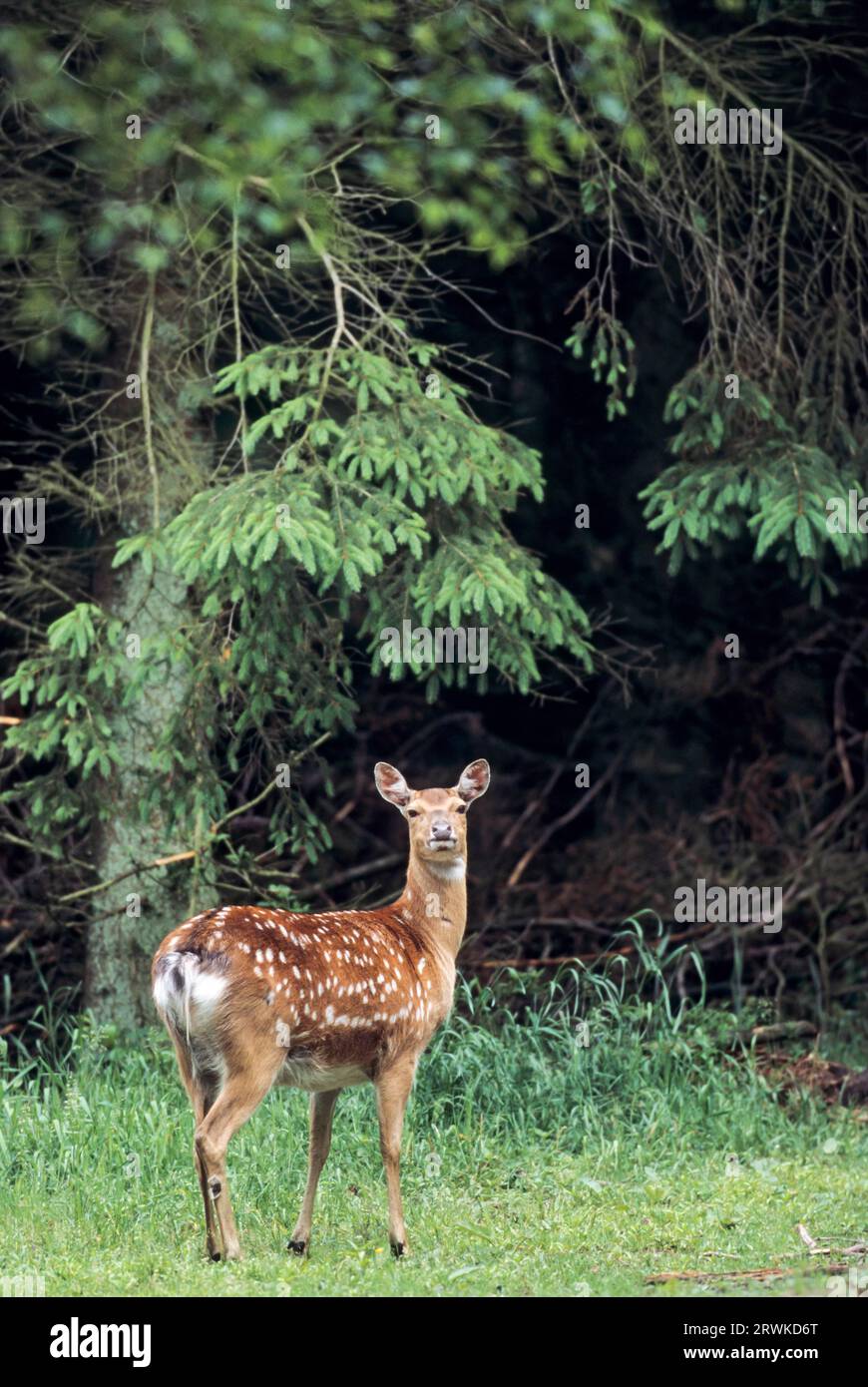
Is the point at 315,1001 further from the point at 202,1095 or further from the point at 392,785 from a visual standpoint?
the point at 392,785

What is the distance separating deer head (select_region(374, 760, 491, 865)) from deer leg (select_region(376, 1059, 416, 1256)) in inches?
33.6

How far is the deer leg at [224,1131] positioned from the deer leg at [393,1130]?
61cm

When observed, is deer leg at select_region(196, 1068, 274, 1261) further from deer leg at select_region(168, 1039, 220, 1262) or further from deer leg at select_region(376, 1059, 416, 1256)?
deer leg at select_region(376, 1059, 416, 1256)

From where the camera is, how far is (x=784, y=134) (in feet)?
35.7

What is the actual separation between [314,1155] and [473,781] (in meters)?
1.64

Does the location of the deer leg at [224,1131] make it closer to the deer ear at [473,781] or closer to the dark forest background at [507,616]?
the deer ear at [473,781]

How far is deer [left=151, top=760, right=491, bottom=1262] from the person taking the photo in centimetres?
680

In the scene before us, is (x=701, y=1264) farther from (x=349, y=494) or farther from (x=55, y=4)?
(x=55, y=4)

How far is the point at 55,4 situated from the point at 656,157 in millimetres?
3210

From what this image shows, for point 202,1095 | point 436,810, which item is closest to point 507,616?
point 436,810

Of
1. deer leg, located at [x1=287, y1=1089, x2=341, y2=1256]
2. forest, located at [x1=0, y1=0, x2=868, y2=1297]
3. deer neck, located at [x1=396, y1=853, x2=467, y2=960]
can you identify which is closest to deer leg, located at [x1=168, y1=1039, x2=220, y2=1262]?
forest, located at [x1=0, y1=0, x2=868, y2=1297]

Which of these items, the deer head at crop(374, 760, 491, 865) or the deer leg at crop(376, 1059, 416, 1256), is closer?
the deer leg at crop(376, 1059, 416, 1256)

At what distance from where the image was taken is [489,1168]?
8.77m

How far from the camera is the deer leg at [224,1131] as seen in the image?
671 centimetres
